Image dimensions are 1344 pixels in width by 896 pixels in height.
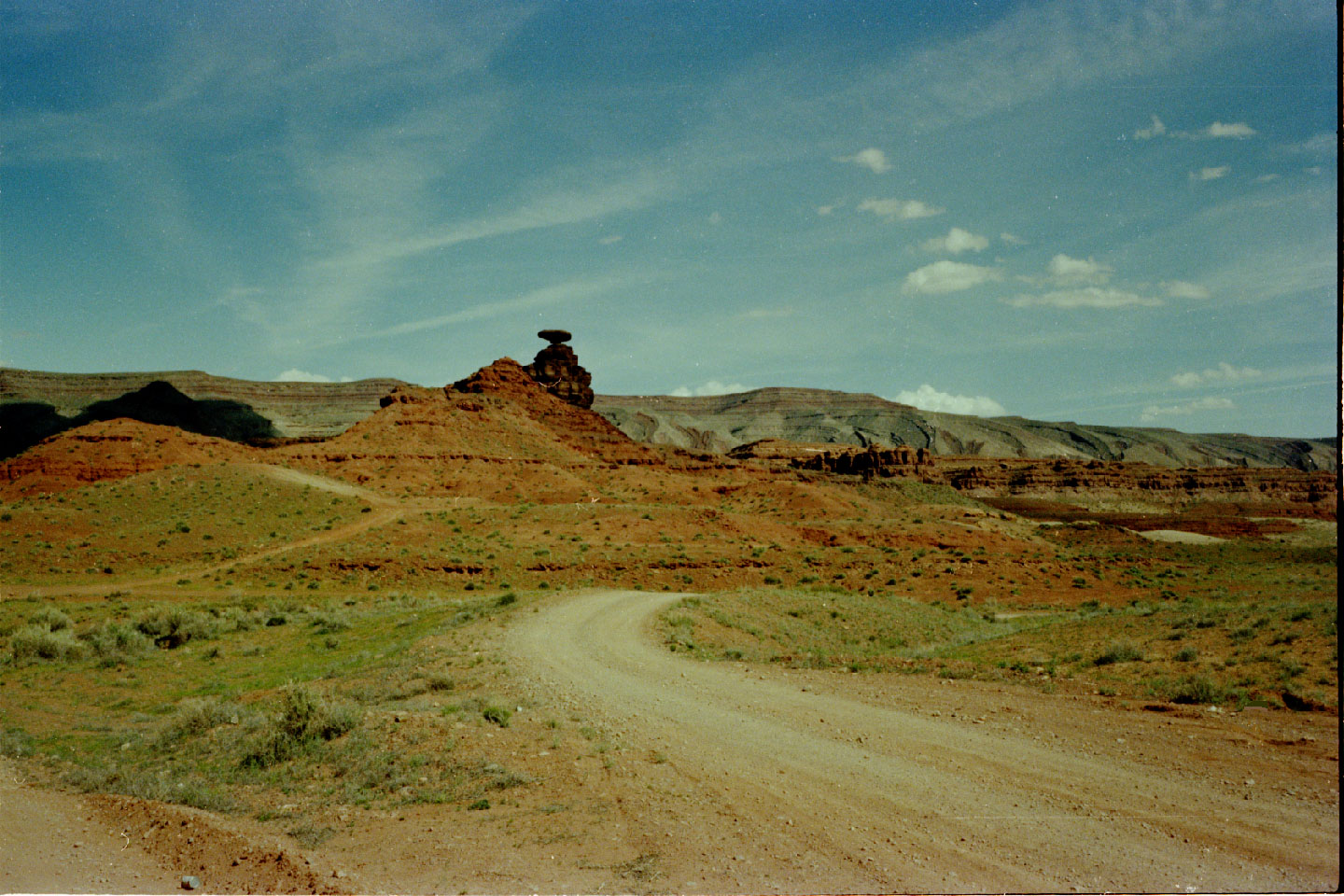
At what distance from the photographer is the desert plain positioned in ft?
25.1

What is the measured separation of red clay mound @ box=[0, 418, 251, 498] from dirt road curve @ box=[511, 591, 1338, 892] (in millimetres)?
65002

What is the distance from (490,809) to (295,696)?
5.40 meters

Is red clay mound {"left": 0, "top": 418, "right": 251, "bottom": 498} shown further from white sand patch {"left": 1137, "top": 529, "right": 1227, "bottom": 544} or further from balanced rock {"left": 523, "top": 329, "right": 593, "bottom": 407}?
white sand patch {"left": 1137, "top": 529, "right": 1227, "bottom": 544}

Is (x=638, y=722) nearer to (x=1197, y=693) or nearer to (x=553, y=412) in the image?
(x=1197, y=693)

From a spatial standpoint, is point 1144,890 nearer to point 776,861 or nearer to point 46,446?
point 776,861

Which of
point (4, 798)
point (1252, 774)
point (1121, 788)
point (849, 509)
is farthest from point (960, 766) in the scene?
point (849, 509)

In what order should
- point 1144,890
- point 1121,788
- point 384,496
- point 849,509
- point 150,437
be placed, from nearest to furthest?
point 1144,890 < point 1121,788 < point 384,496 < point 849,509 < point 150,437

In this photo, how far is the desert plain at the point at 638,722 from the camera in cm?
764

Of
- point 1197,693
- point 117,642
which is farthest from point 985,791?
point 117,642

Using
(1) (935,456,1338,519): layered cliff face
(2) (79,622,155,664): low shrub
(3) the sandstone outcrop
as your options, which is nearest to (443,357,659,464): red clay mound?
(3) the sandstone outcrop

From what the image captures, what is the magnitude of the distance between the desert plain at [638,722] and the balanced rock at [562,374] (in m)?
61.7

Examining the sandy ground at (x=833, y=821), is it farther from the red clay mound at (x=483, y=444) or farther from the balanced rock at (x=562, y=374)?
the balanced rock at (x=562, y=374)

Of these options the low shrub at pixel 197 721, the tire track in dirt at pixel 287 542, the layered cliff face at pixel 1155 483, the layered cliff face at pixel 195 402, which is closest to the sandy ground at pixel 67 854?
the low shrub at pixel 197 721

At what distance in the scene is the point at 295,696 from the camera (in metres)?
12.8
